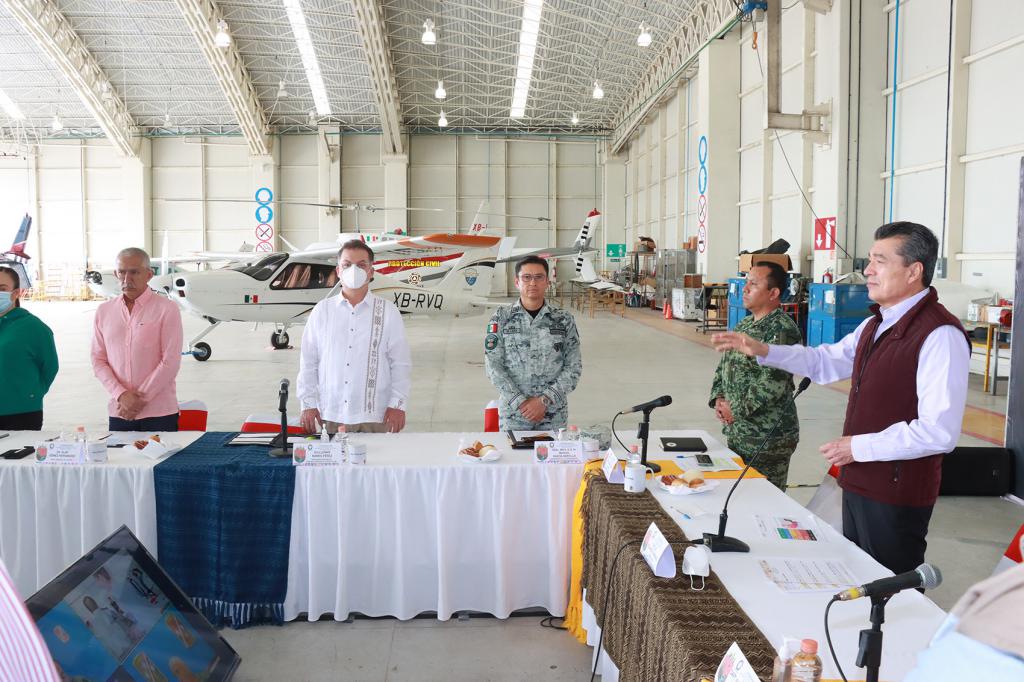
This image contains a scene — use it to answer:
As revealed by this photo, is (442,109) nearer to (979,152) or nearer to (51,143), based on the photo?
(51,143)

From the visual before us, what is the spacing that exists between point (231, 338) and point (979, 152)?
12.6 metres

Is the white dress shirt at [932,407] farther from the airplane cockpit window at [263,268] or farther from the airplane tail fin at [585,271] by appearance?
the airplane tail fin at [585,271]

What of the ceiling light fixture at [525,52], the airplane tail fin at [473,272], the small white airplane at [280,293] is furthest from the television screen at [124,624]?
the ceiling light fixture at [525,52]

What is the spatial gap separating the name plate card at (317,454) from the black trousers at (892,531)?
1.83 meters

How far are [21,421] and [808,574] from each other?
363cm

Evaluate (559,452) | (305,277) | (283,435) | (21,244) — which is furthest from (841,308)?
(21,244)

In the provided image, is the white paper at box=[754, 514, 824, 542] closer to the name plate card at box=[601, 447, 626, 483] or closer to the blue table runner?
the name plate card at box=[601, 447, 626, 483]

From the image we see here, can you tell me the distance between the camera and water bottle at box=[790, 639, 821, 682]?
1202mm

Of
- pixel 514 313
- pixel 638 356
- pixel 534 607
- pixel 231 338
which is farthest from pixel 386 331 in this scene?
pixel 231 338

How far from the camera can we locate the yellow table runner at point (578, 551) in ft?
8.98

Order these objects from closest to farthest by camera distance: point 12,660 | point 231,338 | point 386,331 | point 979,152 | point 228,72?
point 12,660 < point 386,331 < point 979,152 < point 231,338 < point 228,72

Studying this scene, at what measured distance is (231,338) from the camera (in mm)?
14273

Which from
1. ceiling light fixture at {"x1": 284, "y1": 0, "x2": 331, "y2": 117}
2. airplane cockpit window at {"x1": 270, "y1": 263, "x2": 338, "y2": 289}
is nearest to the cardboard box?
airplane cockpit window at {"x1": 270, "y1": 263, "x2": 338, "y2": 289}

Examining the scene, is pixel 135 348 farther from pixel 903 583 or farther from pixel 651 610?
pixel 903 583
